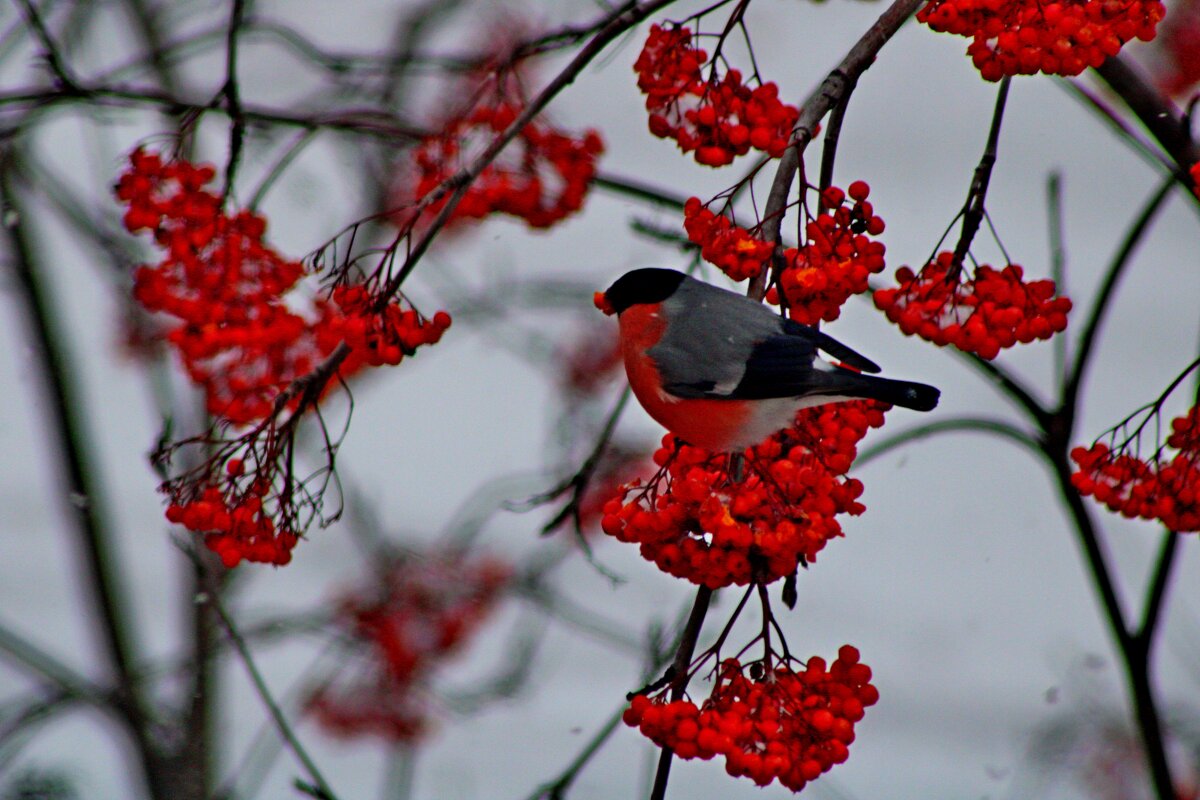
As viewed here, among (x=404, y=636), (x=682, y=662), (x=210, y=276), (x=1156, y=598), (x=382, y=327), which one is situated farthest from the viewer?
(x=404, y=636)

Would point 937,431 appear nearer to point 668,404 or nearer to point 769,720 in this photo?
point 668,404

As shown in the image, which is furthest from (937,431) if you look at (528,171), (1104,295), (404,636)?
(404,636)

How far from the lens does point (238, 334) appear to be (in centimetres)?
146

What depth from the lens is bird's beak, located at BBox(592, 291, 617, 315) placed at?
1.31 metres

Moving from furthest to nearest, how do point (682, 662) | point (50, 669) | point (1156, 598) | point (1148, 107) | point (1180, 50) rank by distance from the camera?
point (1180, 50) < point (50, 669) < point (1156, 598) < point (1148, 107) < point (682, 662)

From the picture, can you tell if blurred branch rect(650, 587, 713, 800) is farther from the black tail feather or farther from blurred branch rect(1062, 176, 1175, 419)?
blurred branch rect(1062, 176, 1175, 419)

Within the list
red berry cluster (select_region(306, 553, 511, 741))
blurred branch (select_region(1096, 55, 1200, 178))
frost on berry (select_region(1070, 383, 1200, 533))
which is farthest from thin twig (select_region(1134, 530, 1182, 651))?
red berry cluster (select_region(306, 553, 511, 741))

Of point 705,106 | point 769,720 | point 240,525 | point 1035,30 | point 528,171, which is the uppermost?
point 528,171

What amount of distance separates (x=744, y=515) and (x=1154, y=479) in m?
0.49

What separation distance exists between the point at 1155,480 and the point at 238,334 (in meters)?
0.98

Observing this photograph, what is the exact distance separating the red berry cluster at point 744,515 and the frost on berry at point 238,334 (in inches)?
12.1

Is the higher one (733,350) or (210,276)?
(210,276)

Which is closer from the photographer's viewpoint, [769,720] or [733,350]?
[769,720]

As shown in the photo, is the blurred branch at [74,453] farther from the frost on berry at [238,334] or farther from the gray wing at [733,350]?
the gray wing at [733,350]
